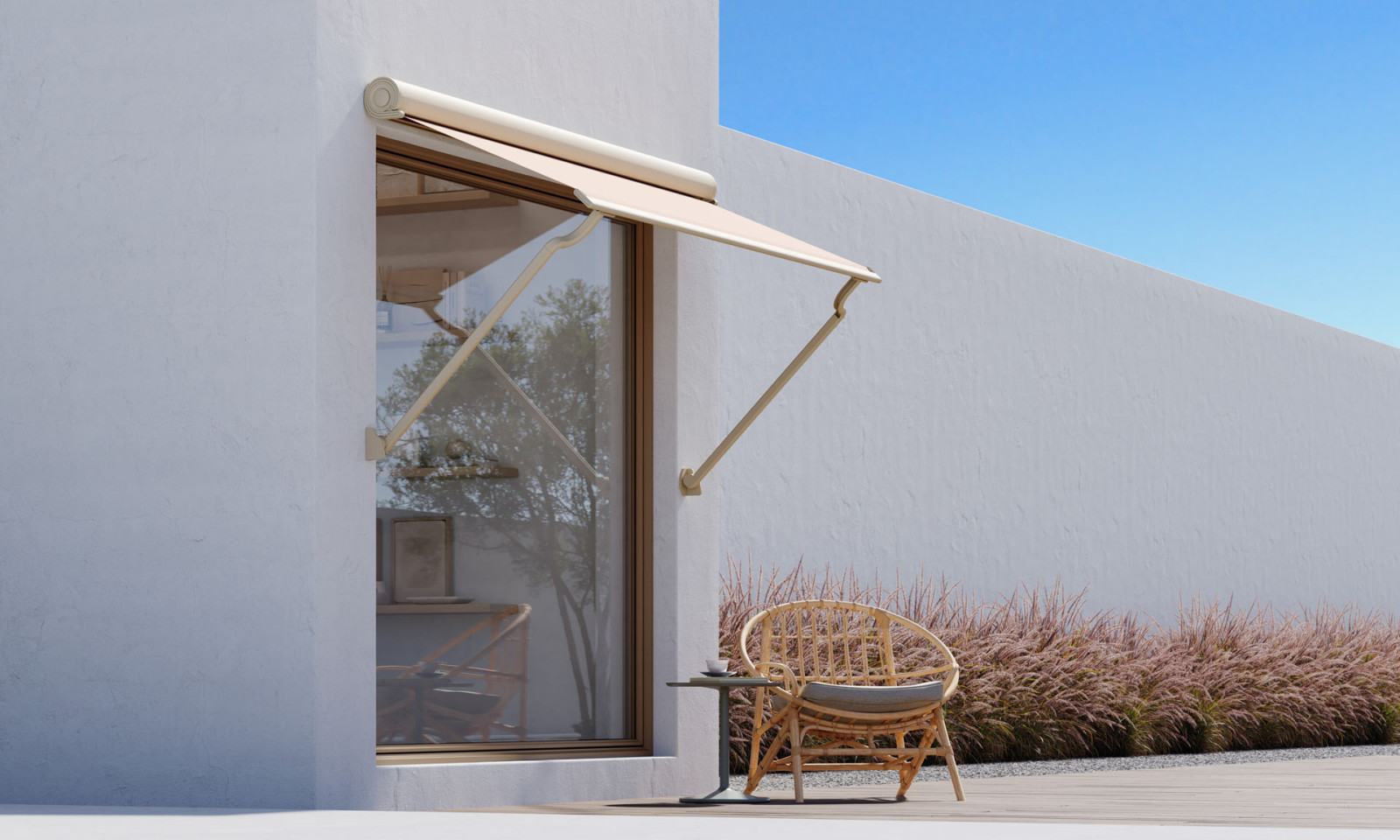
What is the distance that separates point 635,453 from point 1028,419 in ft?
22.3

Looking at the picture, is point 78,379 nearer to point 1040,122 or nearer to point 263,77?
point 263,77

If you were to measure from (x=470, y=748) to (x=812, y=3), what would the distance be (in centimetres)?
1028

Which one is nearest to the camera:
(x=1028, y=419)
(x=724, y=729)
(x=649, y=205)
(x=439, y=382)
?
(x=439, y=382)

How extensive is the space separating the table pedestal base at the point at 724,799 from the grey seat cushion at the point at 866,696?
1.27ft

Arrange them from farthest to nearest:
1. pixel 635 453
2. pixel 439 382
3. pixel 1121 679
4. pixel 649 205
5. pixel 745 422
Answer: pixel 1121 679
pixel 745 422
pixel 635 453
pixel 649 205
pixel 439 382

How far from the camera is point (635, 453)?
5.66m

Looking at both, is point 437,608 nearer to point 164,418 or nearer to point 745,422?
point 164,418

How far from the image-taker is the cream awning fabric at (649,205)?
4641 millimetres

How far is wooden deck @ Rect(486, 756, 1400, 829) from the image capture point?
173 inches

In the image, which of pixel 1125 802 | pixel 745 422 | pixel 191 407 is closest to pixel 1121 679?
pixel 1125 802

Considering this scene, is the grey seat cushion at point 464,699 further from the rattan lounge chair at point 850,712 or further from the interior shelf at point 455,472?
the rattan lounge chair at point 850,712

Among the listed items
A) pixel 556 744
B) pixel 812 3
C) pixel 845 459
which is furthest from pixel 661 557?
pixel 812 3

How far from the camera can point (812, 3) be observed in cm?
1384

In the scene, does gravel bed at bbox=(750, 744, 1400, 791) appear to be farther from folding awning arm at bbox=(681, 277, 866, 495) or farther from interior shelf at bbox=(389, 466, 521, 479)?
interior shelf at bbox=(389, 466, 521, 479)
